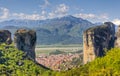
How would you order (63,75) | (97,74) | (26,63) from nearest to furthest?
(26,63) < (97,74) < (63,75)

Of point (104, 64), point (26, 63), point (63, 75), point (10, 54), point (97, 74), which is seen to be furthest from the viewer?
point (63, 75)

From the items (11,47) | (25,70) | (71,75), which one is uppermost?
(11,47)

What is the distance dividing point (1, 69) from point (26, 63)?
510 cm

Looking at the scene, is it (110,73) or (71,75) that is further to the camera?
(71,75)

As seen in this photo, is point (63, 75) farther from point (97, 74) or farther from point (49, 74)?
point (97, 74)

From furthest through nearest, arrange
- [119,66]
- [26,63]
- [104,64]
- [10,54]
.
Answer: [104,64] → [119,66] → [26,63] → [10,54]

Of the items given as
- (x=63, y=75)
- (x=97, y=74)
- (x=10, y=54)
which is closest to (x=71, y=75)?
(x=63, y=75)

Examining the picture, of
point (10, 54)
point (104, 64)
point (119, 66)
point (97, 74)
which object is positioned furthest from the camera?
point (104, 64)

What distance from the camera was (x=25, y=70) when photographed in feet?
218

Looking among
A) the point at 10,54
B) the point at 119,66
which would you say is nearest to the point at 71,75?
the point at 119,66

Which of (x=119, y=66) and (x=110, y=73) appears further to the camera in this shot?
(x=119, y=66)

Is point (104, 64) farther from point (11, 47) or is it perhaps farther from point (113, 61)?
point (11, 47)

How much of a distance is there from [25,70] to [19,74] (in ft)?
8.88

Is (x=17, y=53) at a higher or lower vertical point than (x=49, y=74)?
higher
